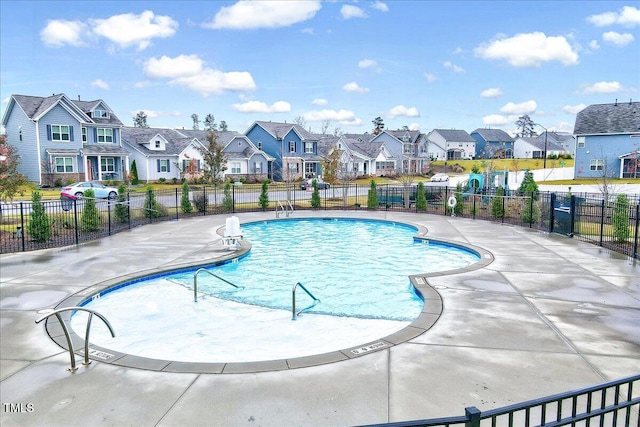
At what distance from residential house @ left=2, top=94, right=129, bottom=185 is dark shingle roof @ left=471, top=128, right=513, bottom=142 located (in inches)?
3237

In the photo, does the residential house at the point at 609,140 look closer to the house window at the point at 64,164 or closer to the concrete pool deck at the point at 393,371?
the concrete pool deck at the point at 393,371

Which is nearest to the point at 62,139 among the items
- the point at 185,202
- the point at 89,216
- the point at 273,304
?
the point at 185,202

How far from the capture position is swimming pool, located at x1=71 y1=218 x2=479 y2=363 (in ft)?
27.7

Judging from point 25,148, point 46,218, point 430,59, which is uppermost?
point 430,59

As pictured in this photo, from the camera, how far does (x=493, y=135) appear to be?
10875 cm

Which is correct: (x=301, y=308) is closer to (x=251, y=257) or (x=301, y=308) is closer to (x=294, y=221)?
(x=251, y=257)

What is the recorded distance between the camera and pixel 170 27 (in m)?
32.3

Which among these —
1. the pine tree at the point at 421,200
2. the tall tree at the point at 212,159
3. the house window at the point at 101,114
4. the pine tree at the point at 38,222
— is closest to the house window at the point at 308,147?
the tall tree at the point at 212,159

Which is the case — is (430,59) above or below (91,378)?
above

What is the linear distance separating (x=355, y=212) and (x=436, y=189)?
26.2 feet

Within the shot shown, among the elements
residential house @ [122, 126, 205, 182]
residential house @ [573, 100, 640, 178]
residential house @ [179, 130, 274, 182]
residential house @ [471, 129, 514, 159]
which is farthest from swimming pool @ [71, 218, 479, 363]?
residential house @ [471, 129, 514, 159]

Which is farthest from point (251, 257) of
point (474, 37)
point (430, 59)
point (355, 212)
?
point (430, 59)

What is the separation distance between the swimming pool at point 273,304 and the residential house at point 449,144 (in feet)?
278

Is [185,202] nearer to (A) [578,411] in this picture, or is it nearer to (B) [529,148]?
(A) [578,411]
